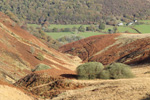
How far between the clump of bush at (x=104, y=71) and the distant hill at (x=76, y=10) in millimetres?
119853

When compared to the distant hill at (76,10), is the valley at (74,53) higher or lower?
lower

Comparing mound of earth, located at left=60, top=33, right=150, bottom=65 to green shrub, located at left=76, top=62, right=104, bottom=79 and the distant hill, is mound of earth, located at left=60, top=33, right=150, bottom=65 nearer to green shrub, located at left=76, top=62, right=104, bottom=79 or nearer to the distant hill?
green shrub, located at left=76, top=62, right=104, bottom=79

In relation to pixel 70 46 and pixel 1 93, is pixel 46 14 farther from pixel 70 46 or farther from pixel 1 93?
pixel 1 93

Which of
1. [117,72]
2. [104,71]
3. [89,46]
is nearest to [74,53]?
[89,46]

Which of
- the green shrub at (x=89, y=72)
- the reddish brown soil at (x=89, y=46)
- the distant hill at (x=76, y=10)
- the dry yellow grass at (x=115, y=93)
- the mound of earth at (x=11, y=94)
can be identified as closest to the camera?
the dry yellow grass at (x=115, y=93)

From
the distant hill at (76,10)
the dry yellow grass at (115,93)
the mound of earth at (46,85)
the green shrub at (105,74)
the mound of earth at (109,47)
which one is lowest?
the dry yellow grass at (115,93)

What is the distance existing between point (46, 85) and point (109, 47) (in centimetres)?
4478

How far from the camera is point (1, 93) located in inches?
642

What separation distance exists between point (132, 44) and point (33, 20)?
94.6 metres

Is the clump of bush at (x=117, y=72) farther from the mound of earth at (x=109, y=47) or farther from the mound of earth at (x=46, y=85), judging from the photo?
the mound of earth at (x=109, y=47)

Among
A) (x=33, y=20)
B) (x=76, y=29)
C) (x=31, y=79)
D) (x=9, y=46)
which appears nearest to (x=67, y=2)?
(x=33, y=20)

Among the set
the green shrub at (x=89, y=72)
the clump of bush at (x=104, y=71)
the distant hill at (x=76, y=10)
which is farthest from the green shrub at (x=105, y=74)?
the distant hill at (x=76, y=10)

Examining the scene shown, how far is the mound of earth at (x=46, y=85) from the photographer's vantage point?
21.4 meters

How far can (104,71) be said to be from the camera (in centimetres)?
2359
